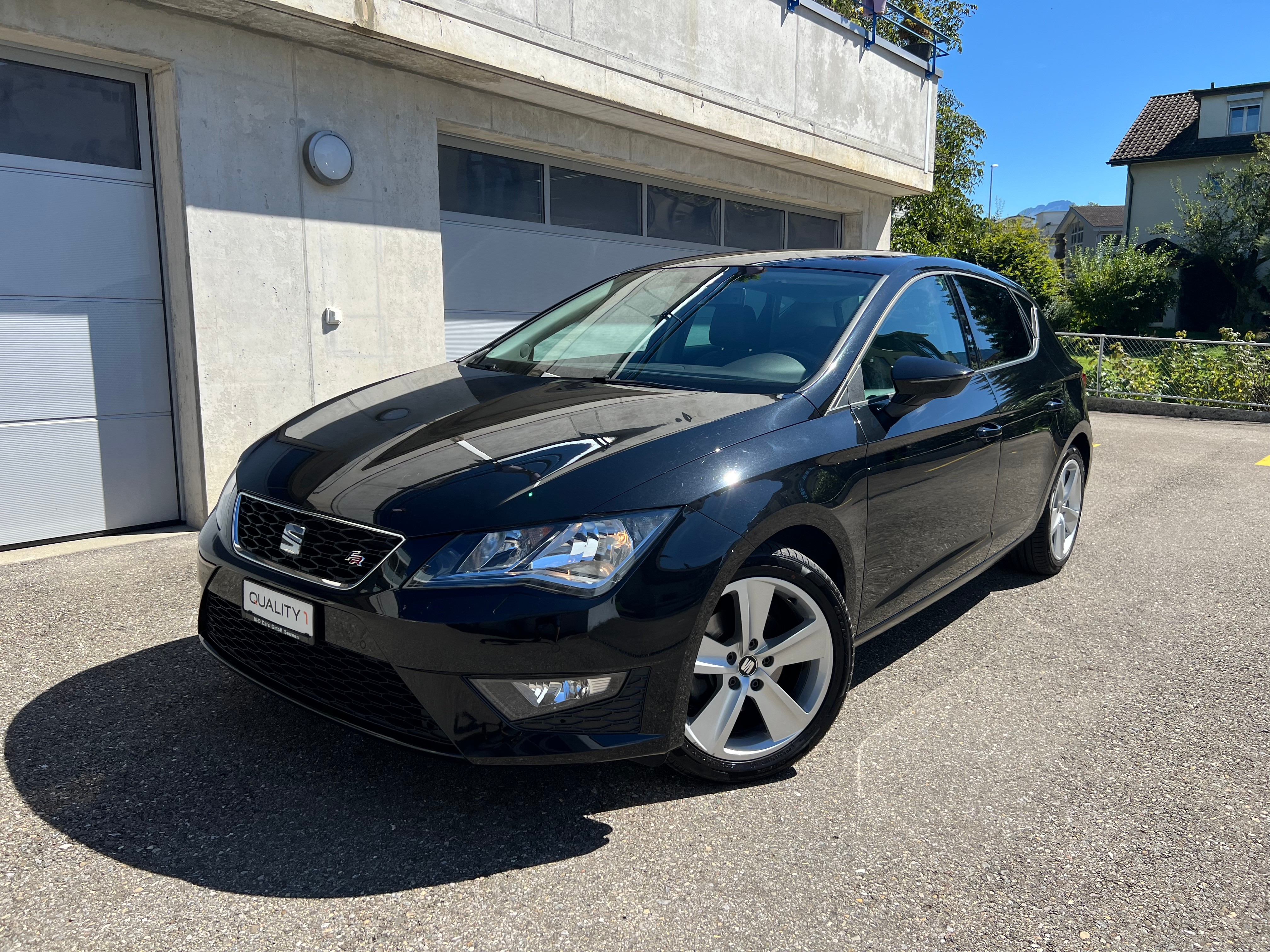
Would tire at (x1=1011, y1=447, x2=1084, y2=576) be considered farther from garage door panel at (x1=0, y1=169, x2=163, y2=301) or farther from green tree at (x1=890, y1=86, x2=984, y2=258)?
green tree at (x1=890, y1=86, x2=984, y2=258)

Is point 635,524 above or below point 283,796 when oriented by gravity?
above

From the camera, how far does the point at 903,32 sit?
14.2 metres

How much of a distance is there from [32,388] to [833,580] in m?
4.75

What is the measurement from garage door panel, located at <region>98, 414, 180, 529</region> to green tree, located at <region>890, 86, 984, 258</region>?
24068 mm

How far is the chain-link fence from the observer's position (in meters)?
13.4

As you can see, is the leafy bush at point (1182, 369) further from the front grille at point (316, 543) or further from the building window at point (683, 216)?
the front grille at point (316, 543)

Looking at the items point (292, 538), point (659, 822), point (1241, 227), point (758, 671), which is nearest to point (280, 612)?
point (292, 538)

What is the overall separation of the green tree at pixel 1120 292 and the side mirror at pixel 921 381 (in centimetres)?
3293

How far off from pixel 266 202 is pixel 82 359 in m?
1.49

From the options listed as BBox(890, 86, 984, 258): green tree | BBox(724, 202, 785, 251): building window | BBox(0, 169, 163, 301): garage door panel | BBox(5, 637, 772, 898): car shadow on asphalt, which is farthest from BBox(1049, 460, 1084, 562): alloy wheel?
BBox(890, 86, 984, 258): green tree

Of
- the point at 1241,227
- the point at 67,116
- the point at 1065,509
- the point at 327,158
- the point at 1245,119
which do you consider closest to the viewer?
the point at 1065,509

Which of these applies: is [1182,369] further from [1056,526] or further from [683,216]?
[1056,526]

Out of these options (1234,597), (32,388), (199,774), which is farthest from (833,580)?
(32,388)

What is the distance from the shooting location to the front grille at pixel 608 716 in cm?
241
